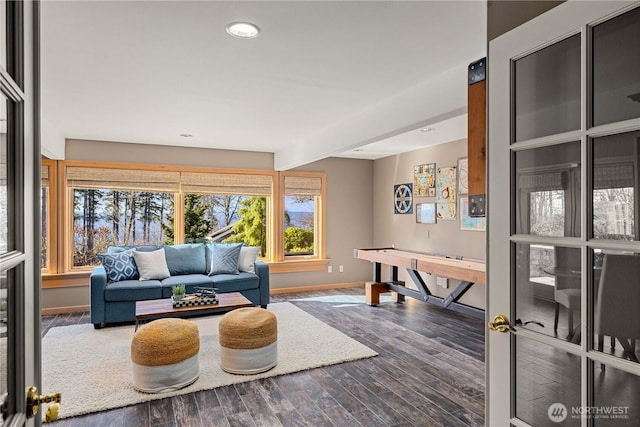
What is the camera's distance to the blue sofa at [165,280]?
4.61 meters

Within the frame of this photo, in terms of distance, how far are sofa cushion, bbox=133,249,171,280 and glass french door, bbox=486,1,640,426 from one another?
4.48m

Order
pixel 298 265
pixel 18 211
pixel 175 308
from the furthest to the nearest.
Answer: pixel 298 265
pixel 175 308
pixel 18 211

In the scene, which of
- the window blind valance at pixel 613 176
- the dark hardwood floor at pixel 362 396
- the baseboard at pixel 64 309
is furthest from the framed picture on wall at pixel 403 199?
the window blind valance at pixel 613 176

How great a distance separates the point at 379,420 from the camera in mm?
2574

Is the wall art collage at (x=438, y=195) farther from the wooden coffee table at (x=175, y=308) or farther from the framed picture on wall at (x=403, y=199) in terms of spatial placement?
the wooden coffee table at (x=175, y=308)

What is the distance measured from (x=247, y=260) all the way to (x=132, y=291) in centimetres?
155

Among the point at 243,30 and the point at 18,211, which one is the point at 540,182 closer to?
the point at 18,211

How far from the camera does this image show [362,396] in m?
2.91

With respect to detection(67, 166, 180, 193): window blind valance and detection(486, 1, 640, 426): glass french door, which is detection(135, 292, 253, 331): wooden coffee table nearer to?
detection(67, 166, 180, 193): window blind valance

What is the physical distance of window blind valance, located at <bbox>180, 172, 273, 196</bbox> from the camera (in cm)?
609

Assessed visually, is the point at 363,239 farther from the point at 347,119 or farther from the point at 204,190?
the point at 347,119

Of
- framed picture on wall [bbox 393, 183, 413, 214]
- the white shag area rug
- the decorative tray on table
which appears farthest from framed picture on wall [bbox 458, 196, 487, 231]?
the decorative tray on table

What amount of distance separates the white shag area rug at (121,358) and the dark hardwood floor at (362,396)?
10 centimetres

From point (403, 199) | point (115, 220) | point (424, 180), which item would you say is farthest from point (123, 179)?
point (424, 180)
